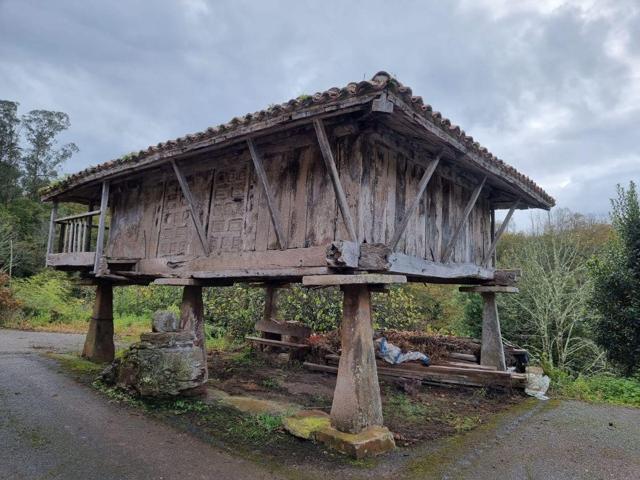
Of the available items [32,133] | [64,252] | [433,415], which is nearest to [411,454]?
[433,415]

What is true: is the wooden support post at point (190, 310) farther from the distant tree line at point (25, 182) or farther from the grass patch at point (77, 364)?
the distant tree line at point (25, 182)

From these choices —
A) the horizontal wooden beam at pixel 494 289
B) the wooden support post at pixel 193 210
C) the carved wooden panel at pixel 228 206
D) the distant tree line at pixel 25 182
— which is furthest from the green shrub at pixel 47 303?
the horizontal wooden beam at pixel 494 289

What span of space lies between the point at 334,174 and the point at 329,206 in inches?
20.8

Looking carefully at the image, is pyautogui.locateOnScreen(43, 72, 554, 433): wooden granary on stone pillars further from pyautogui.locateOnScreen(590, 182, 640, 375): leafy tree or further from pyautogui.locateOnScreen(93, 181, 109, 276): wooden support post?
pyautogui.locateOnScreen(590, 182, 640, 375): leafy tree

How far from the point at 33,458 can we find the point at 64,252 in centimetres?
498

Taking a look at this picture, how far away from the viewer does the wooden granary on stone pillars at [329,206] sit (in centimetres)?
439

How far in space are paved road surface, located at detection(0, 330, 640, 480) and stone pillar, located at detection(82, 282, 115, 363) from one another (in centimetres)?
220

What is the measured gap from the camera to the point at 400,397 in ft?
22.1

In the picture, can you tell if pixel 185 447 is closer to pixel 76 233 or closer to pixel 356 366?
pixel 356 366

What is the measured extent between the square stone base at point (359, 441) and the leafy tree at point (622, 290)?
6.81 metres

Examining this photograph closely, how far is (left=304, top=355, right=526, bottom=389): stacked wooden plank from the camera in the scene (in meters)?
7.24

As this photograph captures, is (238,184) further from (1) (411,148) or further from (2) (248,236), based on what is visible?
(1) (411,148)

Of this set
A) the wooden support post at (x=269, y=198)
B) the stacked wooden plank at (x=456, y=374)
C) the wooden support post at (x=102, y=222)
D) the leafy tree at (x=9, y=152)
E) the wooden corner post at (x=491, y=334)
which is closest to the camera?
the wooden support post at (x=269, y=198)

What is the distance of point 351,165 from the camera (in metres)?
4.64
